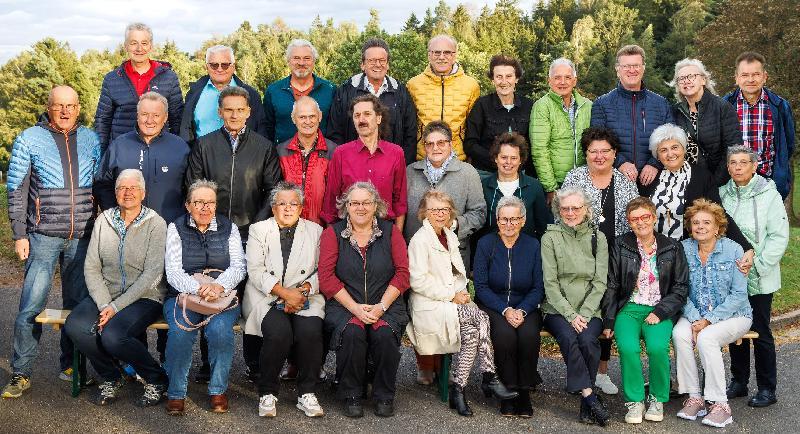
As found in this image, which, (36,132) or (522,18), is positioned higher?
(522,18)

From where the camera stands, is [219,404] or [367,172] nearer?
[219,404]

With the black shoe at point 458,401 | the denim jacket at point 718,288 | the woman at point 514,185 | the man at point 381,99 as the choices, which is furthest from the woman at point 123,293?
the denim jacket at point 718,288

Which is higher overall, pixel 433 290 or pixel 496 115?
pixel 496 115

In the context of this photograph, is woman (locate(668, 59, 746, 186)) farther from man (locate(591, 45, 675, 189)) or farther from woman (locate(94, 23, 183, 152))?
woman (locate(94, 23, 183, 152))

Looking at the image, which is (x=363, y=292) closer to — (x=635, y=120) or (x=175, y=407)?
(x=175, y=407)

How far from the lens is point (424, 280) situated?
6.51 meters

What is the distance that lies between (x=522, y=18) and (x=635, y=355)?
69.4 metres

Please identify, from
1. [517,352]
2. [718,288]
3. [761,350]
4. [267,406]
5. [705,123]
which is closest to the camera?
[267,406]

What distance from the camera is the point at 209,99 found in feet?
24.7

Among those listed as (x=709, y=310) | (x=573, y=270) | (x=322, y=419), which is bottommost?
(x=322, y=419)

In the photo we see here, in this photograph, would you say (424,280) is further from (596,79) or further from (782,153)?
(596,79)

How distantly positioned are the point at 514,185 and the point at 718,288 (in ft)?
6.35

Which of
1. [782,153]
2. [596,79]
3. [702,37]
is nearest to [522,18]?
[596,79]

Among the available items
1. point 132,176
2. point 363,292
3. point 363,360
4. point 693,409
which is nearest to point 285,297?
point 363,292
